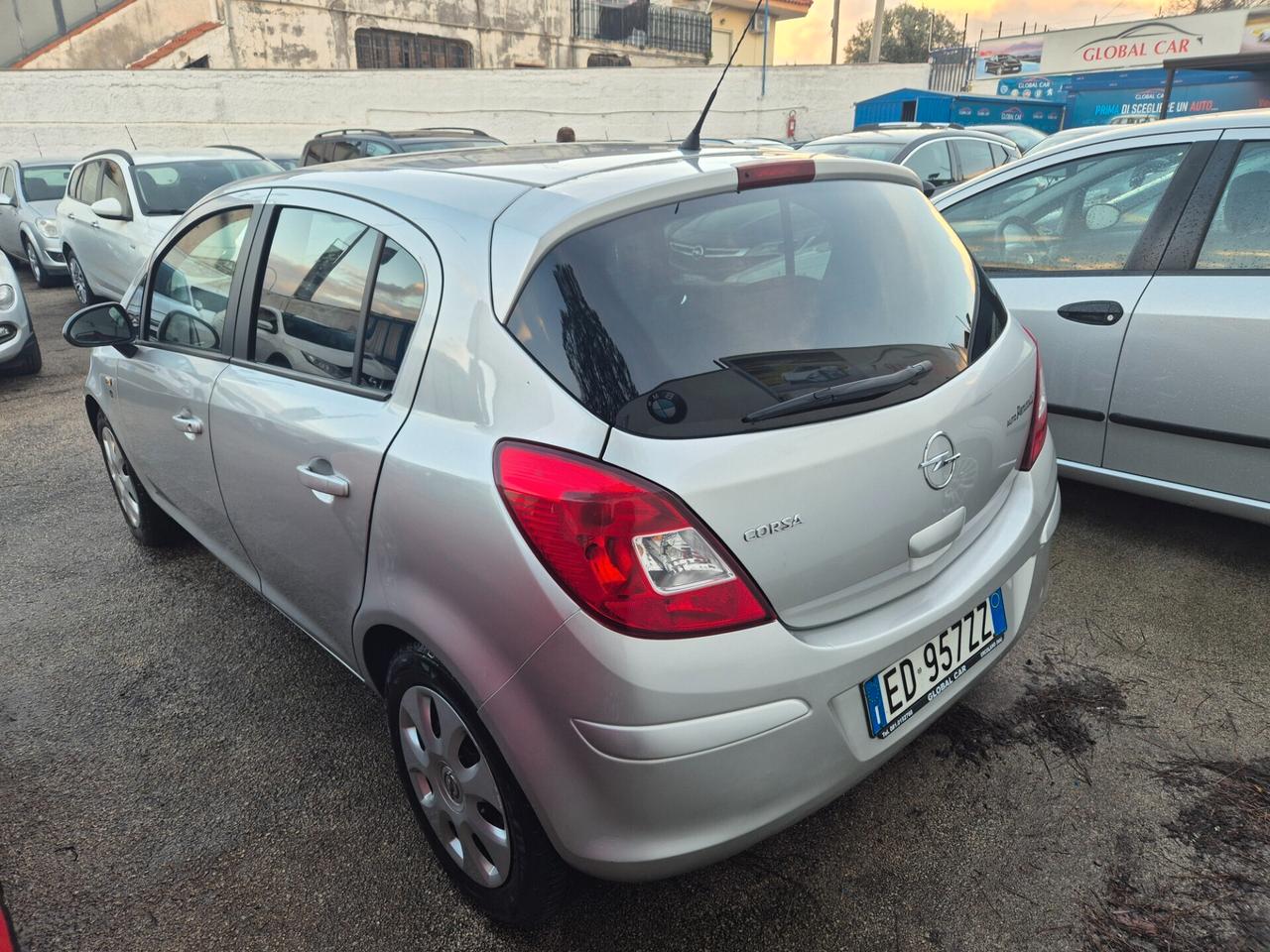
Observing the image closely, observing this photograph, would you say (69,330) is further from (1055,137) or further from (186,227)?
(1055,137)

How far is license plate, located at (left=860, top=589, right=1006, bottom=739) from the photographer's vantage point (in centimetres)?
174

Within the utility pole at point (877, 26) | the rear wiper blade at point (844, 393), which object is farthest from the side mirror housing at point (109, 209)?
the utility pole at point (877, 26)

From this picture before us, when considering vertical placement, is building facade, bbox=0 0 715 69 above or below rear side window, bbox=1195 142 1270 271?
above

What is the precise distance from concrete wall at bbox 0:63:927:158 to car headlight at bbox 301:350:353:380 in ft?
58.9

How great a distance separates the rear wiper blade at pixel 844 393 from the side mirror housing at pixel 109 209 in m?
7.58

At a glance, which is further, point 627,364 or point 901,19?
point 901,19

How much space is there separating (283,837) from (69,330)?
6.13 ft

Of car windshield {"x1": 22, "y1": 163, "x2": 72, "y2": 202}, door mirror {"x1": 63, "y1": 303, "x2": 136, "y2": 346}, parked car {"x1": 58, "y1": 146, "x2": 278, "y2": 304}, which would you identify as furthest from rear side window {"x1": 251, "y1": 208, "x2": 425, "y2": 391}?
car windshield {"x1": 22, "y1": 163, "x2": 72, "y2": 202}

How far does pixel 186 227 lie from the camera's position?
117 inches

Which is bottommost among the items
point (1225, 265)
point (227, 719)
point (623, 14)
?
point (227, 719)

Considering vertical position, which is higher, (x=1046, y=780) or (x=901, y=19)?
(x=901, y=19)

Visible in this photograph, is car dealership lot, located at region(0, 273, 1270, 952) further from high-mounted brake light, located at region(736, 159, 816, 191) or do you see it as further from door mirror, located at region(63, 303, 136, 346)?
high-mounted brake light, located at region(736, 159, 816, 191)

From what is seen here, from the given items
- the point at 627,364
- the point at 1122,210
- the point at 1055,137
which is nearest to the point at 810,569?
the point at 627,364

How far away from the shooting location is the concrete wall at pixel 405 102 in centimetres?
1803
